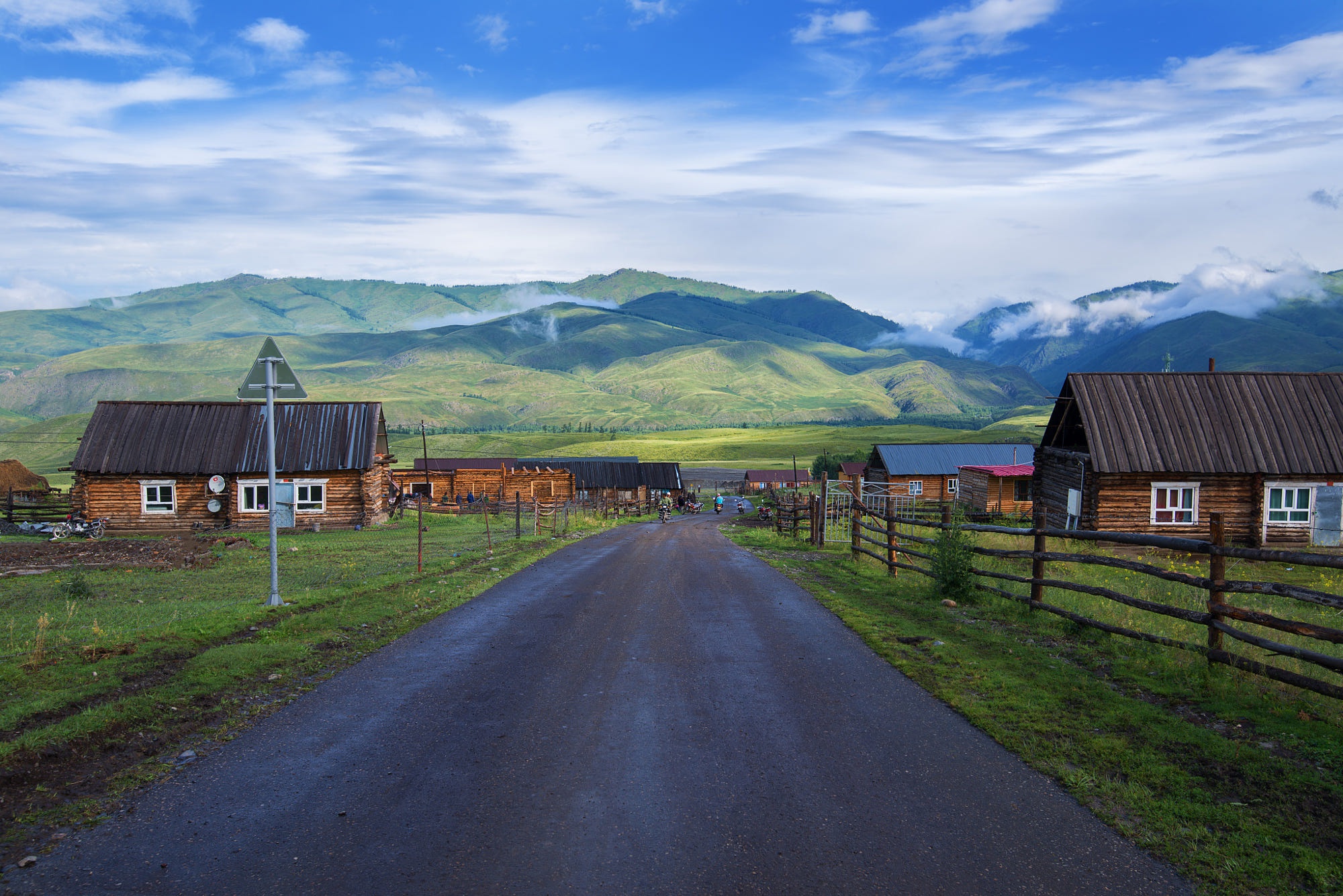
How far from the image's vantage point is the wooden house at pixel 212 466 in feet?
141

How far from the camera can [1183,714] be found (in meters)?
8.67

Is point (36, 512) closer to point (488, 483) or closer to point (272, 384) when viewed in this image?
point (488, 483)

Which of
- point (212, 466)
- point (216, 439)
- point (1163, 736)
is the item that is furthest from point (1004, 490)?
point (1163, 736)

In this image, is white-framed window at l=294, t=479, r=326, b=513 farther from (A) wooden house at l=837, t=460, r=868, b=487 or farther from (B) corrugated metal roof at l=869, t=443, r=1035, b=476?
(A) wooden house at l=837, t=460, r=868, b=487

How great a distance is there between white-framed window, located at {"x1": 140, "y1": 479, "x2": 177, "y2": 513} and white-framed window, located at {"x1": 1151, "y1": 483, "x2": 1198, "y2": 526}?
48176 millimetres

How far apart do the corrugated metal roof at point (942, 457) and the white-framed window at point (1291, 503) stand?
33.8 m

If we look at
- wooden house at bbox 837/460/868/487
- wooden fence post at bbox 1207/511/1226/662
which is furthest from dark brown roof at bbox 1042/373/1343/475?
wooden house at bbox 837/460/868/487

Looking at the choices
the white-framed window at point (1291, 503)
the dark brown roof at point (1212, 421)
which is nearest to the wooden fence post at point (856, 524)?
the dark brown roof at point (1212, 421)

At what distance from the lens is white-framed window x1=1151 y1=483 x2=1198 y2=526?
34781 millimetres

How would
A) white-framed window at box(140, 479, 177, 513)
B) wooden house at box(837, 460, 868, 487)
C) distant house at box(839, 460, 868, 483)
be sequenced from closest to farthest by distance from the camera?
white-framed window at box(140, 479, 177, 513) → wooden house at box(837, 460, 868, 487) → distant house at box(839, 460, 868, 483)

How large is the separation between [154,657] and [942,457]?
222 feet

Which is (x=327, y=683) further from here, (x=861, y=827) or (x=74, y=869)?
(x=861, y=827)

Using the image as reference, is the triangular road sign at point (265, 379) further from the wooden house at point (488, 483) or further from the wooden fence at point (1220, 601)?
the wooden house at point (488, 483)

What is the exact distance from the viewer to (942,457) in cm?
7088
